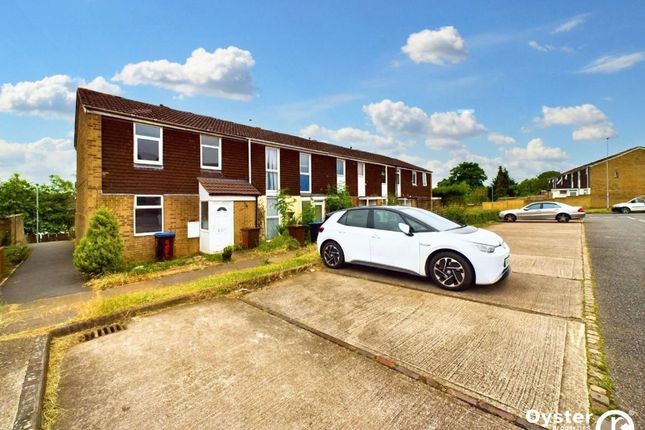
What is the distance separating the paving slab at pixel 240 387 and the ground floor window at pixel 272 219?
11.0 meters

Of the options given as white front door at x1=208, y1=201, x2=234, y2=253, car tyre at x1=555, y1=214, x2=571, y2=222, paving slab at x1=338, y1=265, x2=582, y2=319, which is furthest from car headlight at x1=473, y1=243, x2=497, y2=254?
car tyre at x1=555, y1=214, x2=571, y2=222

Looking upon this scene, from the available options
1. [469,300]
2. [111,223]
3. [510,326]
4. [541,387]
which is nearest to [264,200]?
[111,223]

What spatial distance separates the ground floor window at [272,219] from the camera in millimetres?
14805

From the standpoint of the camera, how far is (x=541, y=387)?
2.58 metres

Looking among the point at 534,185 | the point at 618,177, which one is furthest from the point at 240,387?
the point at 534,185

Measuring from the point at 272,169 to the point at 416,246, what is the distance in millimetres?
10989

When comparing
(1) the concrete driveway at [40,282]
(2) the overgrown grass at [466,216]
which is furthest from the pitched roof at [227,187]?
(2) the overgrown grass at [466,216]

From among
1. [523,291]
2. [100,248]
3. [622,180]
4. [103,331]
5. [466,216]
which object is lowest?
[103,331]

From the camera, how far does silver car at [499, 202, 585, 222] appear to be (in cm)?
1988

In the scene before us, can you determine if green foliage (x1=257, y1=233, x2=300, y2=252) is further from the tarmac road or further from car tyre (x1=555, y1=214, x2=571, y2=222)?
car tyre (x1=555, y1=214, x2=571, y2=222)

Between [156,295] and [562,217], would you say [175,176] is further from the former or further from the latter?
[562,217]

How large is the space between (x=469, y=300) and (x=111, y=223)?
356 inches

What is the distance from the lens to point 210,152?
13.0 metres

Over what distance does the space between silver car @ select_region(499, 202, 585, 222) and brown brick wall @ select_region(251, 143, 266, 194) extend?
1863 cm
